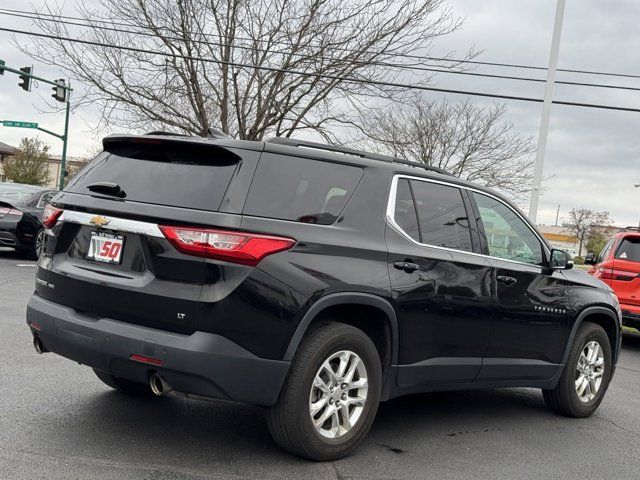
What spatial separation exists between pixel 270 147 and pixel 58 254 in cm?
142

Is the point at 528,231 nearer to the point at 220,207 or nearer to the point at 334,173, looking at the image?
the point at 334,173

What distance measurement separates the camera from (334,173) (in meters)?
3.91

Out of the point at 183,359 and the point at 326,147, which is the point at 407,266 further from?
the point at 183,359

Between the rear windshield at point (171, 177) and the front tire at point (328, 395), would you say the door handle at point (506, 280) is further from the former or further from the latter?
the rear windshield at point (171, 177)

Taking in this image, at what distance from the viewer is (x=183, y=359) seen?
324 cm

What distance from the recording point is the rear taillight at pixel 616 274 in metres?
9.99

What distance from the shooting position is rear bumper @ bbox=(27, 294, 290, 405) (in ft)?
10.7

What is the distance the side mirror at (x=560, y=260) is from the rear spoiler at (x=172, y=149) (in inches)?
113

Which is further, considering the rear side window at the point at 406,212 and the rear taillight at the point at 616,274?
the rear taillight at the point at 616,274

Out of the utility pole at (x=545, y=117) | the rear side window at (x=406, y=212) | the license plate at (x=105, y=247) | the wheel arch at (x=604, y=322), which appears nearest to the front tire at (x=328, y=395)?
the rear side window at (x=406, y=212)

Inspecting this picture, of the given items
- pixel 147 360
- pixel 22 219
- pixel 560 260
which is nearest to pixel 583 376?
pixel 560 260

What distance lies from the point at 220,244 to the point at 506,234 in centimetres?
258

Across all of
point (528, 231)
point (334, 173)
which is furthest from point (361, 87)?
point (334, 173)

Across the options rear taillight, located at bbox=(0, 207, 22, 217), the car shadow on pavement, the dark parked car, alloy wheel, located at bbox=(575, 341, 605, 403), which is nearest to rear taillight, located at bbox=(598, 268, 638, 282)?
alloy wheel, located at bbox=(575, 341, 605, 403)
